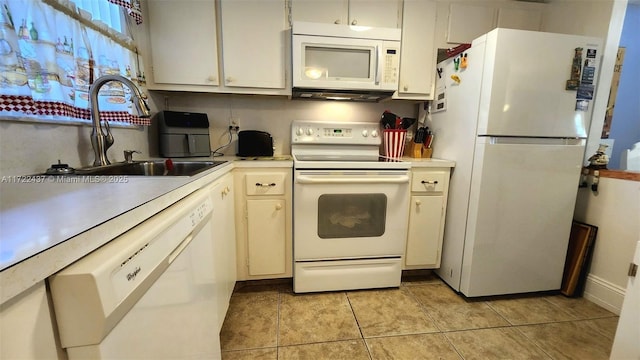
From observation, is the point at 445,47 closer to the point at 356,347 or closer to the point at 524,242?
the point at 524,242

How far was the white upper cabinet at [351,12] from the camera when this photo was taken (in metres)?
1.79

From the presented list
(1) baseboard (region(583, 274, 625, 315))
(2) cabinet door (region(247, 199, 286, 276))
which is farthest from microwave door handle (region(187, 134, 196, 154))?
(1) baseboard (region(583, 274, 625, 315))

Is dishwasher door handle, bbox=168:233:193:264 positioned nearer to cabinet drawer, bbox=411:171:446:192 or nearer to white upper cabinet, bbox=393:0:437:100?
cabinet drawer, bbox=411:171:446:192

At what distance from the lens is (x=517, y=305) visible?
1691mm

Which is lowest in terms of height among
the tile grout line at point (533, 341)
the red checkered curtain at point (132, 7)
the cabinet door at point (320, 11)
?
the tile grout line at point (533, 341)

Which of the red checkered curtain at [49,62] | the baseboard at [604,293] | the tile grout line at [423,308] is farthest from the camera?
the baseboard at [604,293]

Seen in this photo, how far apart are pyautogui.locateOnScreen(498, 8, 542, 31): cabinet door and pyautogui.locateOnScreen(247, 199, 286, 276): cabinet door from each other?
7.15 ft

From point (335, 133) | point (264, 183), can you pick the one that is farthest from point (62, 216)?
point (335, 133)

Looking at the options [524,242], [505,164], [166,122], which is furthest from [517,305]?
[166,122]

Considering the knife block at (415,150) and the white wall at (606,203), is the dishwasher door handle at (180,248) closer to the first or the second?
the knife block at (415,150)

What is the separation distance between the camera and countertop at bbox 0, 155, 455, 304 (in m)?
0.31

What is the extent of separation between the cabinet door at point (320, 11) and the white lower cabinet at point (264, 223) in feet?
3.56

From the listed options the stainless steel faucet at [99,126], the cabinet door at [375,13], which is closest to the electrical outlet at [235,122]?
the stainless steel faucet at [99,126]

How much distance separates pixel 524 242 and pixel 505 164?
55 cm
